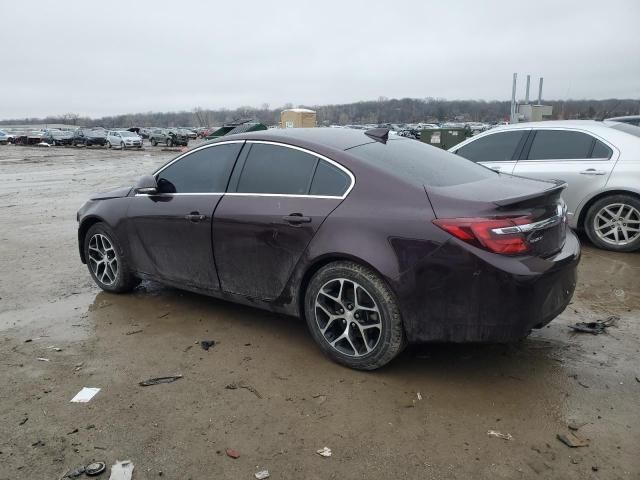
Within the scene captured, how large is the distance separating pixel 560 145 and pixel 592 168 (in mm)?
540

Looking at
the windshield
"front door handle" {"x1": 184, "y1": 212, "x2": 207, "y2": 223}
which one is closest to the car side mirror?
"front door handle" {"x1": 184, "y1": 212, "x2": 207, "y2": 223}

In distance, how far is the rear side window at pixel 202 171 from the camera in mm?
4211

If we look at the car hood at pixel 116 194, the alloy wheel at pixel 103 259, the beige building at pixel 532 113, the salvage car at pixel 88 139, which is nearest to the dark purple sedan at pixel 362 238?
the car hood at pixel 116 194

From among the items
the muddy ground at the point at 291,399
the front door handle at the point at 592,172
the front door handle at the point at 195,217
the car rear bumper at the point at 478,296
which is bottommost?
the muddy ground at the point at 291,399

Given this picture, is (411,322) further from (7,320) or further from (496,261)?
(7,320)

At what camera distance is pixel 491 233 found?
2.97 meters

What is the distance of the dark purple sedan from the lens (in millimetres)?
3018

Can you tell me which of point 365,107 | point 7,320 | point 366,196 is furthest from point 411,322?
point 365,107

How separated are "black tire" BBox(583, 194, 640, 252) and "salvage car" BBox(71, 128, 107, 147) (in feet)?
157

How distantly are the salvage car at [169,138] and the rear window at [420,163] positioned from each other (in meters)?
41.5

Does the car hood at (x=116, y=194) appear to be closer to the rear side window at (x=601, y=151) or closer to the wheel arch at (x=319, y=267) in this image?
the wheel arch at (x=319, y=267)

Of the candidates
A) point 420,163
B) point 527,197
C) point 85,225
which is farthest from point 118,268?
point 527,197

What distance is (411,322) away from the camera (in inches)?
125

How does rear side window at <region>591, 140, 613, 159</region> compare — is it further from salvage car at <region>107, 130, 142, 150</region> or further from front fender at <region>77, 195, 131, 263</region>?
salvage car at <region>107, 130, 142, 150</region>
